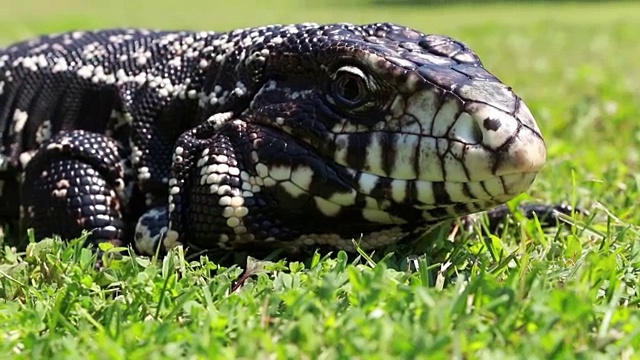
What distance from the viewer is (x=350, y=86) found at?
370 centimetres

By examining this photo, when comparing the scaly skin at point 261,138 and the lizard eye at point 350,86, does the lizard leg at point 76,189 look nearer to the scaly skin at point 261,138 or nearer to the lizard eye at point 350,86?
the scaly skin at point 261,138

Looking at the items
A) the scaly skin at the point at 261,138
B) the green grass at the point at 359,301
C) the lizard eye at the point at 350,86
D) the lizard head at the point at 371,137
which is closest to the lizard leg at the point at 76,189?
the scaly skin at the point at 261,138

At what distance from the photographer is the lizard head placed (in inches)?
134

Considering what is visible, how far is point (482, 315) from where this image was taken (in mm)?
2713

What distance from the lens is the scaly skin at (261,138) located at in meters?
3.46

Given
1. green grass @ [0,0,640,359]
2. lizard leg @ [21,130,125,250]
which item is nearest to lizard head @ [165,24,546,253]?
green grass @ [0,0,640,359]

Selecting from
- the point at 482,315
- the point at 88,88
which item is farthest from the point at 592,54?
the point at 482,315

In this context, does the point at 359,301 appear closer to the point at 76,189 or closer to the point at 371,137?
the point at 371,137

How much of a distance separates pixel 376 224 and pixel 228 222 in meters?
0.63

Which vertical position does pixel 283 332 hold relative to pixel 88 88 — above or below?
below

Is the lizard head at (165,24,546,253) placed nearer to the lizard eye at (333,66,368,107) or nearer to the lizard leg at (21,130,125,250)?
the lizard eye at (333,66,368,107)

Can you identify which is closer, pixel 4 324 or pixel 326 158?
pixel 4 324

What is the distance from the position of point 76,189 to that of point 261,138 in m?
1.01

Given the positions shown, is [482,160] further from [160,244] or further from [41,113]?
[41,113]
